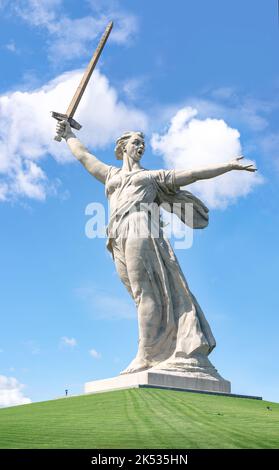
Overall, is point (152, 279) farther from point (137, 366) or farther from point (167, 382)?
point (167, 382)

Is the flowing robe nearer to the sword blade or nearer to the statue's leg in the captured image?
the statue's leg

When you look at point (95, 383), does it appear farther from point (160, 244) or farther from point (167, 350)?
point (160, 244)

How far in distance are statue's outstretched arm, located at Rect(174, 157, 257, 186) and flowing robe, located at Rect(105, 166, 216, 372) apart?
236 millimetres

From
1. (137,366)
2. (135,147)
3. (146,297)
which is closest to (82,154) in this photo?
(135,147)

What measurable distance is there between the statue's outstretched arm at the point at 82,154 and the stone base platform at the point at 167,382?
491 centimetres

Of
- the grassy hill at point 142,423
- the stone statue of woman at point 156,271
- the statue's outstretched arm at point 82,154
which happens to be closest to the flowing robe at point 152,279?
the stone statue of woman at point 156,271

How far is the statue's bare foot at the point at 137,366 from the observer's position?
49.5ft

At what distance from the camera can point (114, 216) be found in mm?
16078

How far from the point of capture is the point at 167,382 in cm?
1455

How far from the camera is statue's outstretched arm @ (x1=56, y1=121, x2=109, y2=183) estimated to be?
17.0 m

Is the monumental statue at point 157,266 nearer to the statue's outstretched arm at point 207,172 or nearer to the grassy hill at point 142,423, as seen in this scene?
the statue's outstretched arm at point 207,172

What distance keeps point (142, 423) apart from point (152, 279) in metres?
6.10
